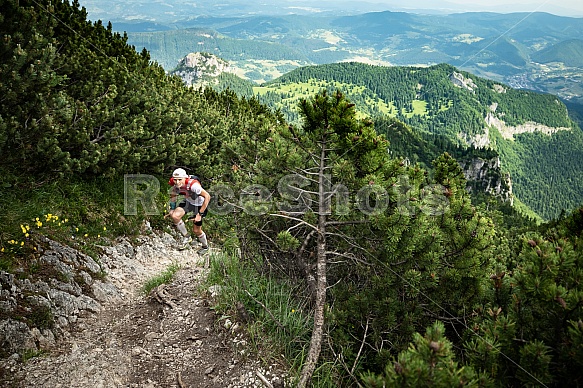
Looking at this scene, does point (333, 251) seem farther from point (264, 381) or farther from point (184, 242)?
point (184, 242)

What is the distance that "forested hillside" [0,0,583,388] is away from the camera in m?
3.15

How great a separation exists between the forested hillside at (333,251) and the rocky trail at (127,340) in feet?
0.50

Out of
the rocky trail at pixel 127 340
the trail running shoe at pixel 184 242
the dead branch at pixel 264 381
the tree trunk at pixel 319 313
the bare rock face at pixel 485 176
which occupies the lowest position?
the bare rock face at pixel 485 176

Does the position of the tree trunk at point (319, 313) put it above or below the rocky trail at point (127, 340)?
above

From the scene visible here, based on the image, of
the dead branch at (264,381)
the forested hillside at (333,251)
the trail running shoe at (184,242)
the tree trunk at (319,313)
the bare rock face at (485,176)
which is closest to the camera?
the forested hillside at (333,251)

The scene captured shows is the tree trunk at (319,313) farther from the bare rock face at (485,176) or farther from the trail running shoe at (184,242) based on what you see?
the bare rock face at (485,176)

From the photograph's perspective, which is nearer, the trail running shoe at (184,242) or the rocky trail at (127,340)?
the rocky trail at (127,340)

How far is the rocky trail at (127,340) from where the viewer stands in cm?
527

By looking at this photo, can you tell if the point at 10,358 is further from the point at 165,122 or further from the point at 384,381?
the point at 165,122

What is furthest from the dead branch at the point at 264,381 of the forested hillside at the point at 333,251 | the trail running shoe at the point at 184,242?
the trail running shoe at the point at 184,242

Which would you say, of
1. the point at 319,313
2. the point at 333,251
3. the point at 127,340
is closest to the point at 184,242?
the point at 127,340

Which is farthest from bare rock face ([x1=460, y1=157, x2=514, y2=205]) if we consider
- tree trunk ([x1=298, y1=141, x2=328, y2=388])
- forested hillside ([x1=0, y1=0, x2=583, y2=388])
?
tree trunk ([x1=298, y1=141, x2=328, y2=388])

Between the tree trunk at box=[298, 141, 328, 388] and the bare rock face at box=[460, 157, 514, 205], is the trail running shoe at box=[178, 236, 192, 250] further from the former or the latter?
the bare rock face at box=[460, 157, 514, 205]

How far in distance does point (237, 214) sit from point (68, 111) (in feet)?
18.0
